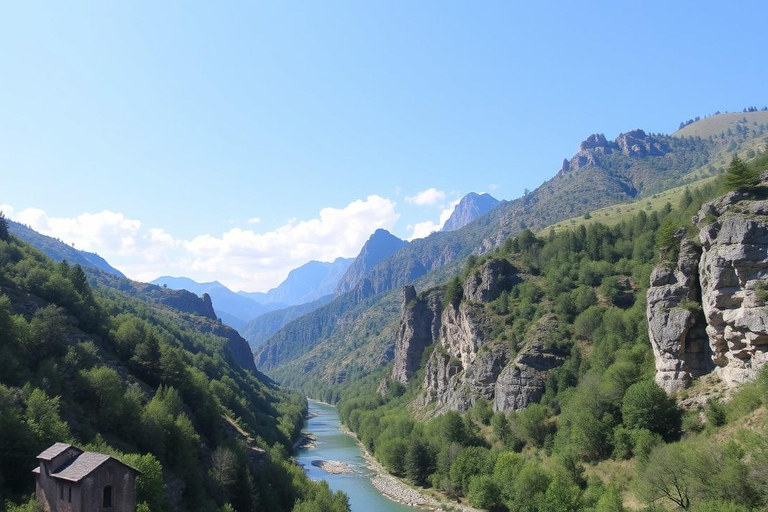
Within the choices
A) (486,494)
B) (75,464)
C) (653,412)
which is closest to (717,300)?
(653,412)

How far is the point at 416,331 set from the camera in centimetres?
15575

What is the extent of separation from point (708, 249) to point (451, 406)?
5468 centimetres

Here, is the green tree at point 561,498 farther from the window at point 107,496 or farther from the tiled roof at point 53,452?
the tiled roof at point 53,452

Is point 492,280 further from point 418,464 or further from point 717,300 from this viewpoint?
point 717,300

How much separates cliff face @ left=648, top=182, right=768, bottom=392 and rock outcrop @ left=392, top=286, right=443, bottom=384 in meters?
93.8

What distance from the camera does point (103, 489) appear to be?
2734 cm

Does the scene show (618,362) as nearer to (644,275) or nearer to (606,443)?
(606,443)

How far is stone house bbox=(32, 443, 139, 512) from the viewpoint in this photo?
2680 cm

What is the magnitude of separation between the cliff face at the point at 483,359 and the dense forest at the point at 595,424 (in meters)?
1.64

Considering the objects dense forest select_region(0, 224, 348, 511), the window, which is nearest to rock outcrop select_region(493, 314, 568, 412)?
dense forest select_region(0, 224, 348, 511)

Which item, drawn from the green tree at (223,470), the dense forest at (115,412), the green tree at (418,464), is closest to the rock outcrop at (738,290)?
the dense forest at (115,412)

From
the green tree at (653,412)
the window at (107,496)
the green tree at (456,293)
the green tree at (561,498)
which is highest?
the green tree at (456,293)

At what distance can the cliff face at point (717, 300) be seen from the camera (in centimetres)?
4806

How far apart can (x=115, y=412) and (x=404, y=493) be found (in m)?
Answer: 45.9
